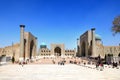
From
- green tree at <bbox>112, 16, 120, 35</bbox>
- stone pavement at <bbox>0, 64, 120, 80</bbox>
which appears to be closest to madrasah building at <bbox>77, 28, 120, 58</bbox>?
green tree at <bbox>112, 16, 120, 35</bbox>

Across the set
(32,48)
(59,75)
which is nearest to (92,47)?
(32,48)

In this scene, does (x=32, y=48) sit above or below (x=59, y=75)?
above

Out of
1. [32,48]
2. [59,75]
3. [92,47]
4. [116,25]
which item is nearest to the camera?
[59,75]

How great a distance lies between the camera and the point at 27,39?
53562mm

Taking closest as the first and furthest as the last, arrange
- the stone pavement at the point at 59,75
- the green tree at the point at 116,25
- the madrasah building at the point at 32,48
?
the stone pavement at the point at 59,75
the green tree at the point at 116,25
the madrasah building at the point at 32,48

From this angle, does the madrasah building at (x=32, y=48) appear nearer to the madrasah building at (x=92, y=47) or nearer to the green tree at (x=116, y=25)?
the madrasah building at (x=92, y=47)

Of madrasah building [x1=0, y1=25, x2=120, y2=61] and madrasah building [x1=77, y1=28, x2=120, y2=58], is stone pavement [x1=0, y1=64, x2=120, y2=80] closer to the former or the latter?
madrasah building [x1=0, y1=25, x2=120, y2=61]

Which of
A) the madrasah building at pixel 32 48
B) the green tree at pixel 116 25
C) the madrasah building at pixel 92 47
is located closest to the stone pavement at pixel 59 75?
the green tree at pixel 116 25

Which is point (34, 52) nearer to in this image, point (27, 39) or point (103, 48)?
point (27, 39)

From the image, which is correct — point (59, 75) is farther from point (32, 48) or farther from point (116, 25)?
point (32, 48)

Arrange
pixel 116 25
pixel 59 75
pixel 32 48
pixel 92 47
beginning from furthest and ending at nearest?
pixel 32 48
pixel 92 47
pixel 116 25
pixel 59 75

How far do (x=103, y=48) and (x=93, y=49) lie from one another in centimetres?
1727

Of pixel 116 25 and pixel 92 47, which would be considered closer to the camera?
pixel 116 25

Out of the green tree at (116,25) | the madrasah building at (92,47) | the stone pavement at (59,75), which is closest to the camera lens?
the stone pavement at (59,75)
